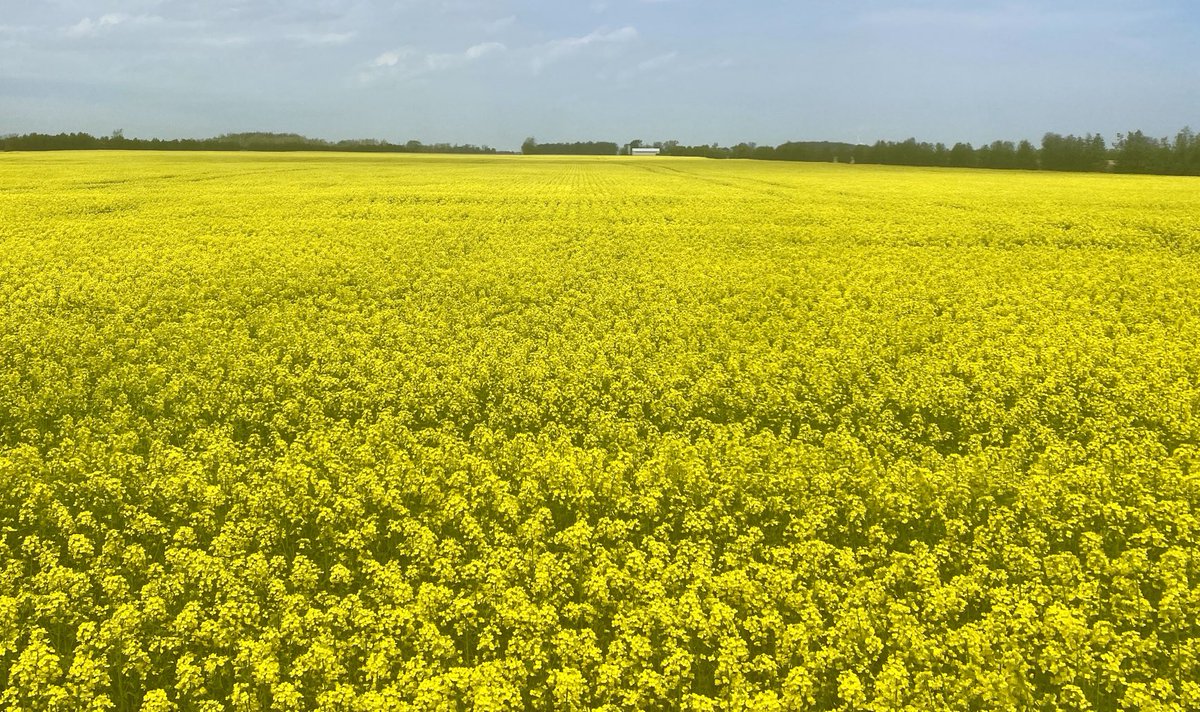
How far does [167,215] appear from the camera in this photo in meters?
33.4

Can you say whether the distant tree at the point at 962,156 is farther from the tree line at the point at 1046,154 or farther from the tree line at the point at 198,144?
the tree line at the point at 198,144

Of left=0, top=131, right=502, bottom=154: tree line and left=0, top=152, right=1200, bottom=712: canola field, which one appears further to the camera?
left=0, top=131, right=502, bottom=154: tree line

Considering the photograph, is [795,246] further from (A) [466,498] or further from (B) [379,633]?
(B) [379,633]

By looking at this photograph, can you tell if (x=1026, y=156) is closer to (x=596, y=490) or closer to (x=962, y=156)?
(x=962, y=156)

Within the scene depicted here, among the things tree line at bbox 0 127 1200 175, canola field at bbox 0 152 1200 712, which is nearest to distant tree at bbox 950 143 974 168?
tree line at bbox 0 127 1200 175

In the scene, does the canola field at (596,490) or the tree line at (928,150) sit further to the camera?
the tree line at (928,150)

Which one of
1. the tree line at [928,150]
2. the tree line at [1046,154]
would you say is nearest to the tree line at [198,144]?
the tree line at [928,150]

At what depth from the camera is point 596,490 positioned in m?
9.98

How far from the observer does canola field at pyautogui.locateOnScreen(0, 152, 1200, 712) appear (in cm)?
682

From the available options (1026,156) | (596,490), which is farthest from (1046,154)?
(596,490)

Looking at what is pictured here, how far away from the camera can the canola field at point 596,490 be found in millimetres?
6816

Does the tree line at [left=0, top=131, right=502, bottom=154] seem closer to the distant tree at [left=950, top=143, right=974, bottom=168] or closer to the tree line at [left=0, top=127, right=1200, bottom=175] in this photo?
the tree line at [left=0, top=127, right=1200, bottom=175]

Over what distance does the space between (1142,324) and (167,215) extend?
1521 inches

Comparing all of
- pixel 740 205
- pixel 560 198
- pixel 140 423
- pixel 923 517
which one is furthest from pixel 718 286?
pixel 560 198
